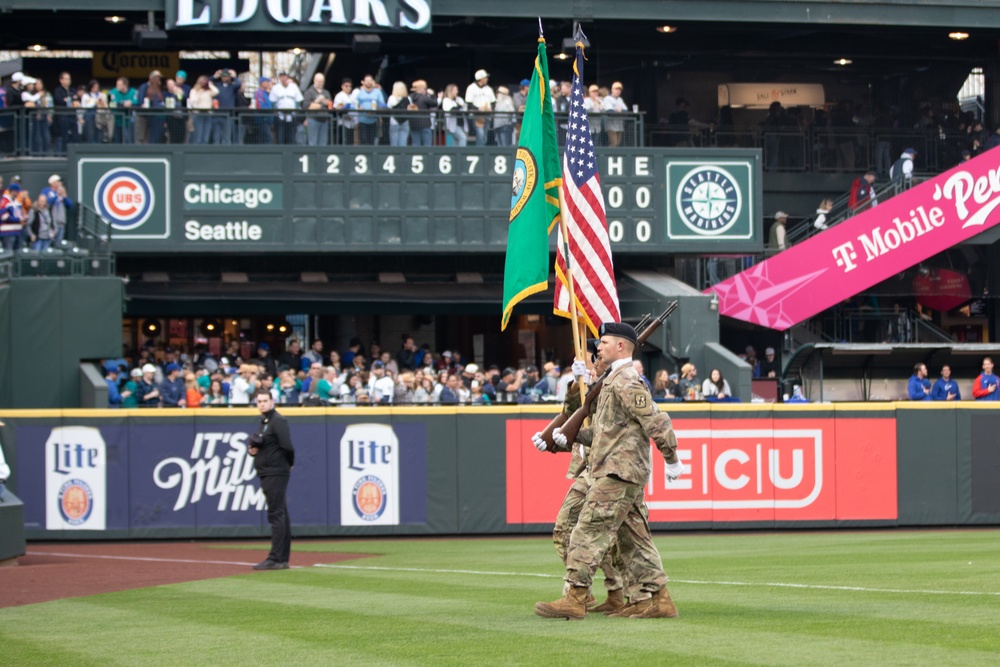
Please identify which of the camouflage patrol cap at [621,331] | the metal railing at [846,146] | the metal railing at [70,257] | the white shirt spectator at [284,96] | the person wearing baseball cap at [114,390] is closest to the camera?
the camouflage patrol cap at [621,331]

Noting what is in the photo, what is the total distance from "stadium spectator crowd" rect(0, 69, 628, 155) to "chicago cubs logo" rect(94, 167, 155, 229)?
28.2 inches

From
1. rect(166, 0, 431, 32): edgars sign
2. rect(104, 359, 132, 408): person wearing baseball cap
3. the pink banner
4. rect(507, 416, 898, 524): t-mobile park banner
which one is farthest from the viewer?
the pink banner

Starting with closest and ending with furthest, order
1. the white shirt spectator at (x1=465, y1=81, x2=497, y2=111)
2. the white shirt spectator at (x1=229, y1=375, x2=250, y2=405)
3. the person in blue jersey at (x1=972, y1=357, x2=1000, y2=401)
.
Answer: the white shirt spectator at (x1=229, y1=375, x2=250, y2=405), the person in blue jersey at (x1=972, y1=357, x2=1000, y2=401), the white shirt spectator at (x1=465, y1=81, x2=497, y2=111)

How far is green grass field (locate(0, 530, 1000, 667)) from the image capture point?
25.9 ft

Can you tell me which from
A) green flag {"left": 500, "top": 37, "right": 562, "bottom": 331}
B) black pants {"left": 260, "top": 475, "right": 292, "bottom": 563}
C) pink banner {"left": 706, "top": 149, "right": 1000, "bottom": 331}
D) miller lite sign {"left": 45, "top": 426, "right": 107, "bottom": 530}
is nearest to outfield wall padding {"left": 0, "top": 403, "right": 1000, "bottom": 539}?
miller lite sign {"left": 45, "top": 426, "right": 107, "bottom": 530}

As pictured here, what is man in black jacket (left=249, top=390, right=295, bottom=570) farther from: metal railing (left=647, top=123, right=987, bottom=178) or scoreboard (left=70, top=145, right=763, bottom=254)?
metal railing (left=647, top=123, right=987, bottom=178)

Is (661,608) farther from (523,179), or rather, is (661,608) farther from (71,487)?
(71,487)

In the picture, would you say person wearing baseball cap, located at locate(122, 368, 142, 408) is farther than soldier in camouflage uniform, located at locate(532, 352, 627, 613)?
Yes

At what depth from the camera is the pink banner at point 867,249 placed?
29375 millimetres

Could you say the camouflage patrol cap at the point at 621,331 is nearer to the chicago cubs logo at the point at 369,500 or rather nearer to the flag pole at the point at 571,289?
the flag pole at the point at 571,289

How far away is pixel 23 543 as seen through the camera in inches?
658

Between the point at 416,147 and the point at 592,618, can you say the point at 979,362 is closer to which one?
the point at 416,147

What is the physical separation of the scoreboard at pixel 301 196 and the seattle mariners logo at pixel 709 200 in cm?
146

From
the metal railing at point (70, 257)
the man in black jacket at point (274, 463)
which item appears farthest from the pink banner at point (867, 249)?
the man in black jacket at point (274, 463)
